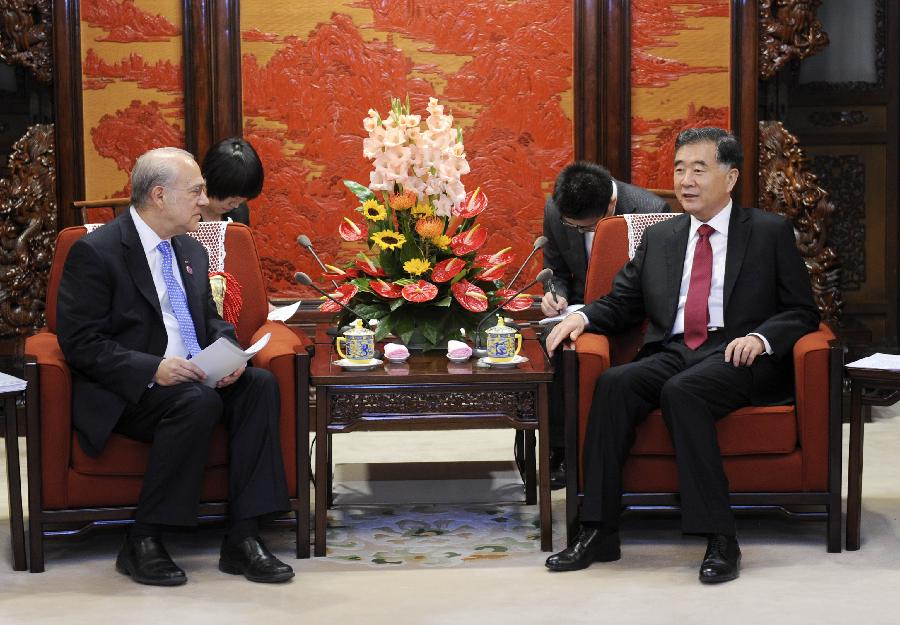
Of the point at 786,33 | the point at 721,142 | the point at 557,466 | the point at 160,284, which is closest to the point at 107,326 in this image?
the point at 160,284

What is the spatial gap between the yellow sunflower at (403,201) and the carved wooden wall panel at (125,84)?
6.89 ft

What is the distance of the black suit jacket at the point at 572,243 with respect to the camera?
425 cm

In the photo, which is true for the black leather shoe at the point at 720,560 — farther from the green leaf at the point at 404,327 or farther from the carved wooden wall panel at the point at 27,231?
the carved wooden wall panel at the point at 27,231

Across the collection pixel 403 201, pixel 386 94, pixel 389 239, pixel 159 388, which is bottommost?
pixel 159 388

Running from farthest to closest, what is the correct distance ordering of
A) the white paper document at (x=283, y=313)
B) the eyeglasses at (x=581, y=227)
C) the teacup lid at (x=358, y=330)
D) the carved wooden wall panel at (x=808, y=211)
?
the carved wooden wall panel at (x=808, y=211), the eyeglasses at (x=581, y=227), the white paper document at (x=283, y=313), the teacup lid at (x=358, y=330)

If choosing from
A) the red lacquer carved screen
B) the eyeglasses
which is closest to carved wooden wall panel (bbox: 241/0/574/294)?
the red lacquer carved screen

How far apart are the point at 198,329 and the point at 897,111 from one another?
3680 millimetres

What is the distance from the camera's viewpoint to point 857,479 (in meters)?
3.46

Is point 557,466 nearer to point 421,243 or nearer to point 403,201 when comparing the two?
point 421,243

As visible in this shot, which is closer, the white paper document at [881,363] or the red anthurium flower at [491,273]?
the white paper document at [881,363]

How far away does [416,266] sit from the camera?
3650 millimetres

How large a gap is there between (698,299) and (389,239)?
87 centimetres

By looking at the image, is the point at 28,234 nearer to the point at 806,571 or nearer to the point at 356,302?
the point at 356,302

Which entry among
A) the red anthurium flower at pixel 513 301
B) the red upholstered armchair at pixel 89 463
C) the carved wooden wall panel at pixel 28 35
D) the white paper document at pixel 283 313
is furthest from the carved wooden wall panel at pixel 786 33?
the carved wooden wall panel at pixel 28 35
